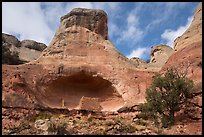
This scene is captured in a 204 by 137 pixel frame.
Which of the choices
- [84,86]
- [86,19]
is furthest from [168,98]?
[86,19]

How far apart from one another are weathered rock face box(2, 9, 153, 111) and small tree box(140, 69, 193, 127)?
14.3ft

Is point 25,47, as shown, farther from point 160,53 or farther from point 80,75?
point 80,75

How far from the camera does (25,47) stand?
171 ft

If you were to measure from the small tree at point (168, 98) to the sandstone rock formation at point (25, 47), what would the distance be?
92.7ft

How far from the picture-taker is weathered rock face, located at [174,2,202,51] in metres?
29.0

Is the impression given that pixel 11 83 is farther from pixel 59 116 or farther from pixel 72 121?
pixel 72 121

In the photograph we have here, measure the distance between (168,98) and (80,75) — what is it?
1068cm

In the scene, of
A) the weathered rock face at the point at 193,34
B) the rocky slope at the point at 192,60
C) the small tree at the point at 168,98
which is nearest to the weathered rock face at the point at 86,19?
the rocky slope at the point at 192,60

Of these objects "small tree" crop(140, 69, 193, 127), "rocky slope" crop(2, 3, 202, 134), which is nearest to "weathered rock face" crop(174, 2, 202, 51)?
"rocky slope" crop(2, 3, 202, 134)

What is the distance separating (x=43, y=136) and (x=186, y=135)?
7.17 m

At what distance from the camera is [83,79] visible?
31.7 m

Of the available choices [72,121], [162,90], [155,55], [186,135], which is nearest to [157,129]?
[186,135]

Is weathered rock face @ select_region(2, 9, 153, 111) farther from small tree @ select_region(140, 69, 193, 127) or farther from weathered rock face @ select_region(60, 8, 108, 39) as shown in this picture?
small tree @ select_region(140, 69, 193, 127)

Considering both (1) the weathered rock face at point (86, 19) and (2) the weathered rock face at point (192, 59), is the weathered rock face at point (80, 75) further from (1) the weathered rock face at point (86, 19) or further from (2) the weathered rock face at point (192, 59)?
(2) the weathered rock face at point (192, 59)
